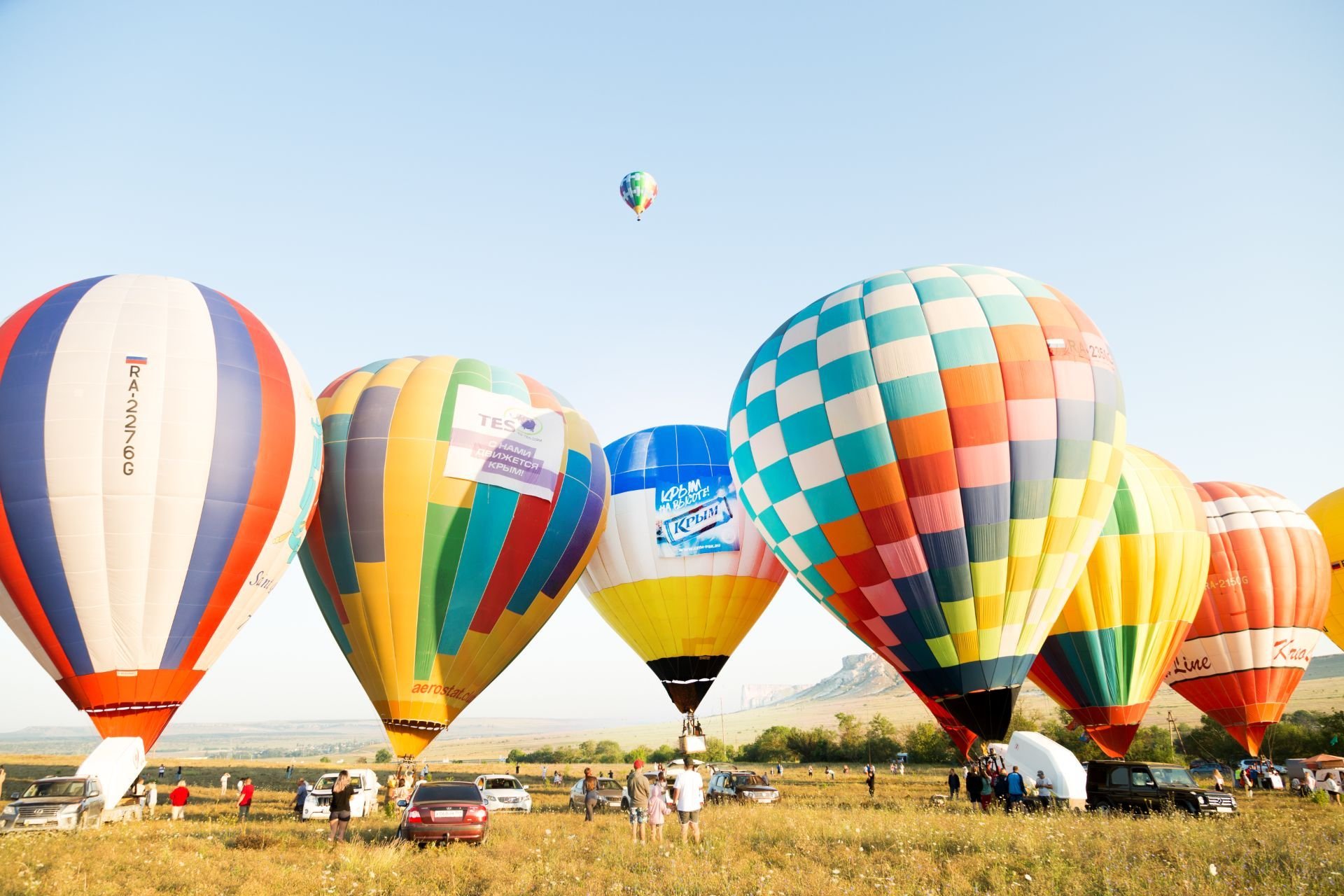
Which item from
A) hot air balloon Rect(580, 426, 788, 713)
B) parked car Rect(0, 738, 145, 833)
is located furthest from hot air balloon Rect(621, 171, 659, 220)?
parked car Rect(0, 738, 145, 833)

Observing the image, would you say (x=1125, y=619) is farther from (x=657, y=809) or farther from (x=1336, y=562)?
(x=1336, y=562)

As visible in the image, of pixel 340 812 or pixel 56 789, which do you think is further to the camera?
pixel 56 789

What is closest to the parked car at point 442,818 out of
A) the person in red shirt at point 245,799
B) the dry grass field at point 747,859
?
the dry grass field at point 747,859

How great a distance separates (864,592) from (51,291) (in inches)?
771

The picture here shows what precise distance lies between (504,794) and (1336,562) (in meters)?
33.5

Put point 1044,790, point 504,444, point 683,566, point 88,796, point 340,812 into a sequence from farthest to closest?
1. point 683,566
2. point 504,444
3. point 1044,790
4. point 88,796
5. point 340,812

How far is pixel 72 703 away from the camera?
17094 mm

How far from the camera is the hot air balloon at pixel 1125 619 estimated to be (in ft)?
74.7

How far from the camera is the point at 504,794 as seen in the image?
785 inches

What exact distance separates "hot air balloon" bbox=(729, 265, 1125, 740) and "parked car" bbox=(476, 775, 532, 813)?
8863 mm

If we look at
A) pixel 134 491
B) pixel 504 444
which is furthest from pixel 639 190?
pixel 134 491

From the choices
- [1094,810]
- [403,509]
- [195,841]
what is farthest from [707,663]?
[195,841]

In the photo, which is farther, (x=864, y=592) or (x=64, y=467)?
(x=864, y=592)

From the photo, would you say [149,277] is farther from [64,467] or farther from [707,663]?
[707,663]
